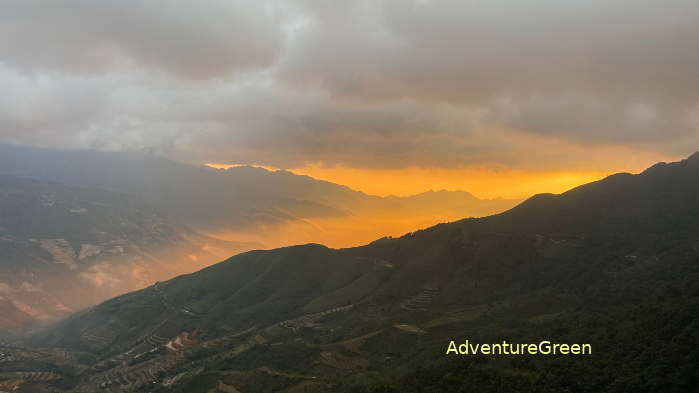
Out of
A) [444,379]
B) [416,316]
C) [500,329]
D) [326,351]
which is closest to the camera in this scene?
[444,379]

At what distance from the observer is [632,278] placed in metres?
177

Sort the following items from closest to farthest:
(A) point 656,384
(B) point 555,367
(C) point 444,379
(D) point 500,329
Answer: (A) point 656,384 → (B) point 555,367 → (C) point 444,379 → (D) point 500,329

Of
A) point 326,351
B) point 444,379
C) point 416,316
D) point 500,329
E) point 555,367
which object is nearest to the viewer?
point 555,367

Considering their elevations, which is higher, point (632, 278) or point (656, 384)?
point (632, 278)

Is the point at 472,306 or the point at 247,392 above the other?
the point at 472,306

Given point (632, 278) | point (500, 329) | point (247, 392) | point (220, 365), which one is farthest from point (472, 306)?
point (220, 365)

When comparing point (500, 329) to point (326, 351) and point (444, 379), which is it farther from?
point (326, 351)

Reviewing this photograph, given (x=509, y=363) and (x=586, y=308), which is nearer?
(x=509, y=363)

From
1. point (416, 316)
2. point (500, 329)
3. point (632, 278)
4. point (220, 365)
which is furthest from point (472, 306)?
point (220, 365)

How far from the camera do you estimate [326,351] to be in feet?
572

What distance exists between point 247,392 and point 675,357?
12321 centimetres

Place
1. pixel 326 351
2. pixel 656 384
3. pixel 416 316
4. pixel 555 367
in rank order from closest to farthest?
pixel 656 384, pixel 555 367, pixel 326 351, pixel 416 316

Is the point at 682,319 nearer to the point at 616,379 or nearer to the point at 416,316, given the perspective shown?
the point at 616,379

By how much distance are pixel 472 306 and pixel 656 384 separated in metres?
103
